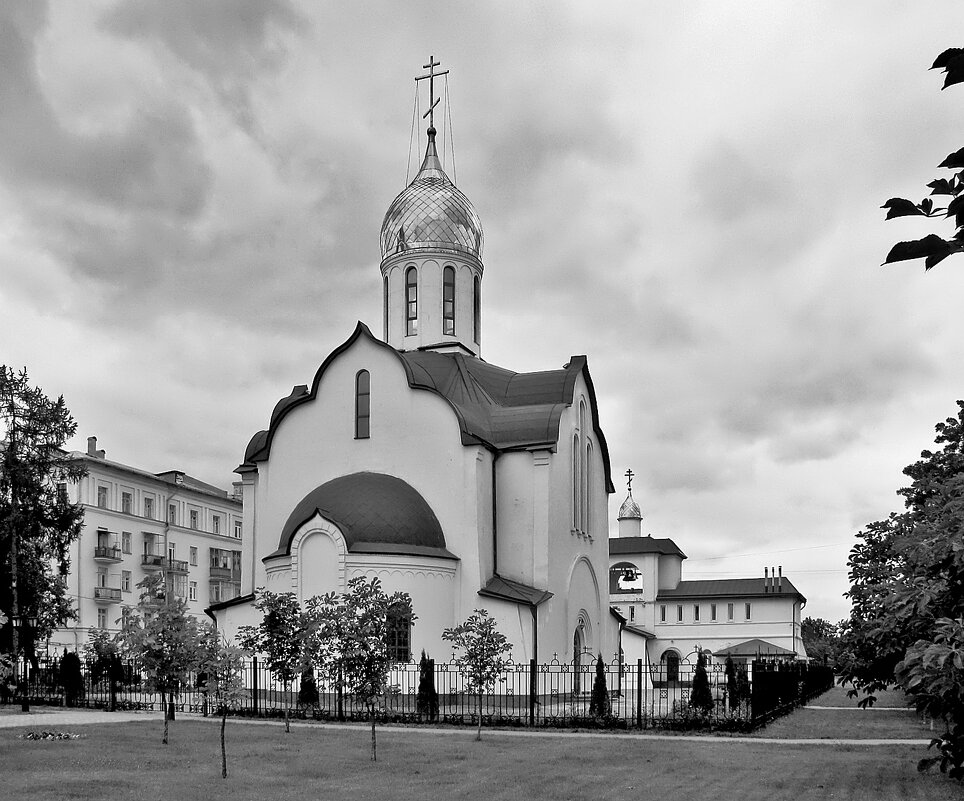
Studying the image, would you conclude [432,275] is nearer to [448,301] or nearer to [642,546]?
[448,301]

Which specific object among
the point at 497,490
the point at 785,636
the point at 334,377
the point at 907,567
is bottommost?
the point at 785,636

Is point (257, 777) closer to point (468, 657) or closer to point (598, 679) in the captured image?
point (468, 657)

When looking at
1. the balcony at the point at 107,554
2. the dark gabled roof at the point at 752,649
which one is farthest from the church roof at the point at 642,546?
the balcony at the point at 107,554

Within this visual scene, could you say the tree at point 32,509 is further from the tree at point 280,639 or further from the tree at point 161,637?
the tree at point 161,637

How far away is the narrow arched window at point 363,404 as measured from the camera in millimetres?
29797

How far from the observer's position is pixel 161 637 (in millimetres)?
16000

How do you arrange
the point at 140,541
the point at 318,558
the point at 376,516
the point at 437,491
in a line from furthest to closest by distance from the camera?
the point at 140,541 < the point at 437,491 < the point at 376,516 < the point at 318,558

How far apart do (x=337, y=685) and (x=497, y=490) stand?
1091cm

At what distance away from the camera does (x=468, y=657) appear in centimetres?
2070

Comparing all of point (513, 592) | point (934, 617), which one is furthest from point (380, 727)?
point (934, 617)

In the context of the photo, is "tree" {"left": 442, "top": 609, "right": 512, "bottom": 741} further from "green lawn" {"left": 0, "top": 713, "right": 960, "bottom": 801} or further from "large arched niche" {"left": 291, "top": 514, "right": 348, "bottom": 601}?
"large arched niche" {"left": 291, "top": 514, "right": 348, "bottom": 601}

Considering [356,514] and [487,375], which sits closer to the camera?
[356,514]

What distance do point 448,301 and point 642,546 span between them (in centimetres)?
3258

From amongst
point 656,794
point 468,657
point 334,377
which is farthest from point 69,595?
point 656,794
